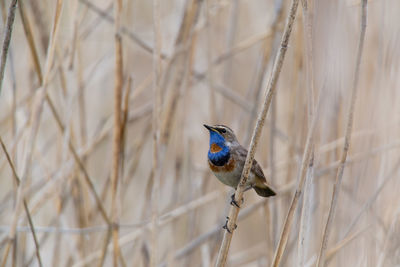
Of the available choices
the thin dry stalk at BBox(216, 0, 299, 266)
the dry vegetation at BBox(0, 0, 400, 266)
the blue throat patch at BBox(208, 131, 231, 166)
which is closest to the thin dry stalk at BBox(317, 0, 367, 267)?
the dry vegetation at BBox(0, 0, 400, 266)

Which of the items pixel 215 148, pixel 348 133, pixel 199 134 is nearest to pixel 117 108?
pixel 215 148

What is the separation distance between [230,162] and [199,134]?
2.97 feet

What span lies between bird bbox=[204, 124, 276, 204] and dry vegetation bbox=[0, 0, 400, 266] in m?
0.09

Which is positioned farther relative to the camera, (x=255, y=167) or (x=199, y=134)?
(x=199, y=134)

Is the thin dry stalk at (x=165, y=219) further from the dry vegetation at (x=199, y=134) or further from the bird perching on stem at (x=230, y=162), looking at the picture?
the bird perching on stem at (x=230, y=162)

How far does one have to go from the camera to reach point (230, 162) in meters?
2.26

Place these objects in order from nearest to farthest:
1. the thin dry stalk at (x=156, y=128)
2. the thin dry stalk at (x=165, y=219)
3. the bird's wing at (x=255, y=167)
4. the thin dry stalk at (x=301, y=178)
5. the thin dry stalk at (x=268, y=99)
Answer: the thin dry stalk at (x=268, y=99) → the thin dry stalk at (x=301, y=178) → the thin dry stalk at (x=156, y=128) → the bird's wing at (x=255, y=167) → the thin dry stalk at (x=165, y=219)

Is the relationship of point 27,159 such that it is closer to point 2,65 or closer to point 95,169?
point 2,65

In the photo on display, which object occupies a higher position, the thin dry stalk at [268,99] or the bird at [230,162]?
the bird at [230,162]

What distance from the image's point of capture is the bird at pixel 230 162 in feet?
7.36

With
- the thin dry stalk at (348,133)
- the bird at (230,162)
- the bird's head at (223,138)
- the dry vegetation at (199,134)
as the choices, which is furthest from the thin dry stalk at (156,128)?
the thin dry stalk at (348,133)

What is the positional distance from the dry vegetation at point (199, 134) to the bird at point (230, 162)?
9cm

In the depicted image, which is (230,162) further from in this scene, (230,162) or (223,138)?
(223,138)

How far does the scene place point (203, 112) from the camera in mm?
3150
